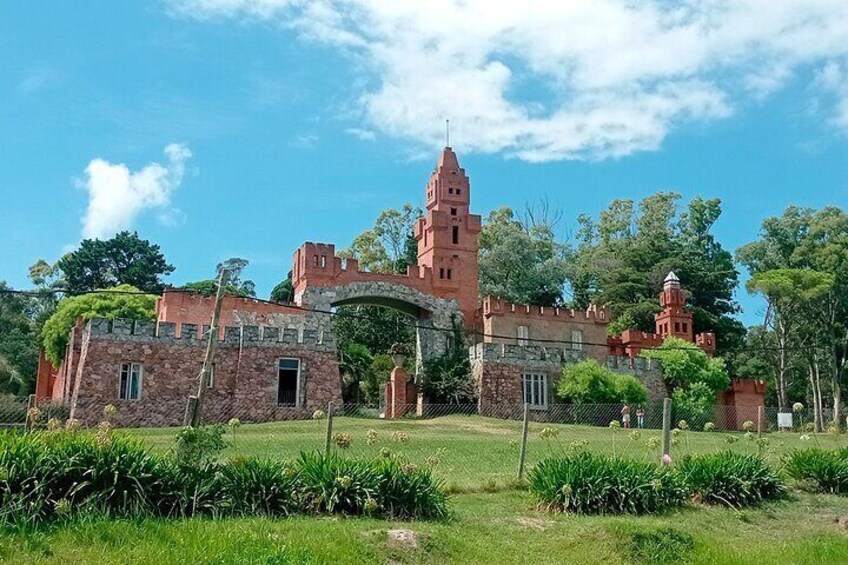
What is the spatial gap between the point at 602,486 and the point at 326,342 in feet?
68.1

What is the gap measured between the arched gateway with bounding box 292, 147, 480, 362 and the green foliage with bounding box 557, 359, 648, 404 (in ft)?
20.2

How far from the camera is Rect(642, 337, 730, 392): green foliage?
38.0 metres

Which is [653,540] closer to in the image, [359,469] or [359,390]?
[359,469]

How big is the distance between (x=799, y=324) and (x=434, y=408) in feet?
72.3

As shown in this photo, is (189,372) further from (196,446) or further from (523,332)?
(196,446)

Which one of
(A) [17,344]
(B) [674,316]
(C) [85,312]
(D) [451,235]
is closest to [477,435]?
(D) [451,235]

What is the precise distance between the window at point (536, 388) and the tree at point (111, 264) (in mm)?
29984

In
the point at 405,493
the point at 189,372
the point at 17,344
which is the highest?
the point at 17,344

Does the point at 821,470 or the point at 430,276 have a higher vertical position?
the point at 430,276

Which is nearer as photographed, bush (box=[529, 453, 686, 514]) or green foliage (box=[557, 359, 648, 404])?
bush (box=[529, 453, 686, 514])

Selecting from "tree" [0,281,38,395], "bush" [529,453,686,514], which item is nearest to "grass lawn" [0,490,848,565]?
"bush" [529,453,686,514]

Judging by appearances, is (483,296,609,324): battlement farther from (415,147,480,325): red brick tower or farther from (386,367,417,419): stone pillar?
(386,367,417,419): stone pillar

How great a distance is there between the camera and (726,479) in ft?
43.8

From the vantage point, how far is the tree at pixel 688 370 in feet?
125
